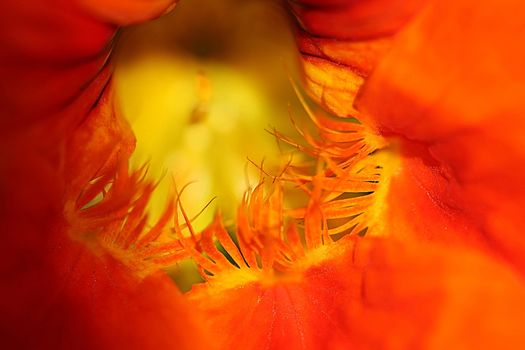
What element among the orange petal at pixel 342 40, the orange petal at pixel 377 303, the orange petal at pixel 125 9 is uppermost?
the orange petal at pixel 125 9

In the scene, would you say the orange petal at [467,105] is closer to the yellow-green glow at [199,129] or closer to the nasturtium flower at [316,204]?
the nasturtium flower at [316,204]

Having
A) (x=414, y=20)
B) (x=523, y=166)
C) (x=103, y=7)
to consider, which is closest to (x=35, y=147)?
(x=103, y=7)

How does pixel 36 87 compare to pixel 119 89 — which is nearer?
pixel 36 87

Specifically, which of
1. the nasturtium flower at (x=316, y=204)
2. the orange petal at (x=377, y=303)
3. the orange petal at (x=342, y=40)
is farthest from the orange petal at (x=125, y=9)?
the orange petal at (x=377, y=303)

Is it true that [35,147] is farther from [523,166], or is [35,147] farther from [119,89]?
[523,166]

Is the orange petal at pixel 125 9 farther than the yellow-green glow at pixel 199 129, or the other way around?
the yellow-green glow at pixel 199 129

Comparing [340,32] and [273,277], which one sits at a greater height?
[340,32]

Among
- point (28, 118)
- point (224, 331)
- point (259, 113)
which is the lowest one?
point (224, 331)

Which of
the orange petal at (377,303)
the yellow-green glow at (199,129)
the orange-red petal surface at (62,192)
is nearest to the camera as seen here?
the orange-red petal surface at (62,192)

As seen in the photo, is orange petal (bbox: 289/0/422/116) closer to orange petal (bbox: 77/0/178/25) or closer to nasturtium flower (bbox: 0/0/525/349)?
nasturtium flower (bbox: 0/0/525/349)

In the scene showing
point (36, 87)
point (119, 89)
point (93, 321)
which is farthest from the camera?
point (119, 89)
